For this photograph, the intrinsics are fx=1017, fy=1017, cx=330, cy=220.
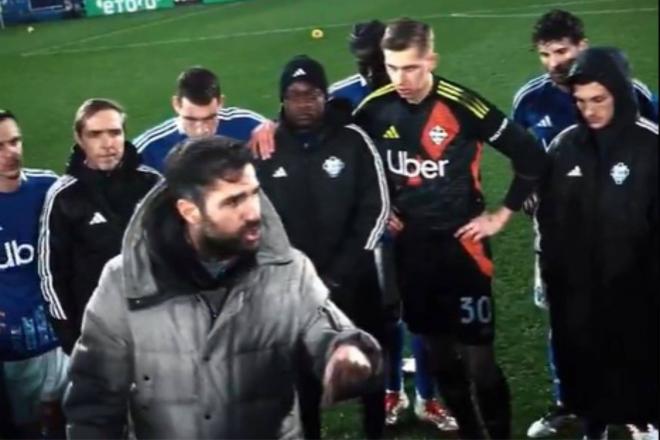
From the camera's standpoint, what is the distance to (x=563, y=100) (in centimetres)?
247

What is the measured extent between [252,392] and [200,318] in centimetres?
13

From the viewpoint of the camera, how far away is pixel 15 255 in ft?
7.60

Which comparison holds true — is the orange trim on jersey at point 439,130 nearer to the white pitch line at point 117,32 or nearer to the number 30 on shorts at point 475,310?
the number 30 on shorts at point 475,310

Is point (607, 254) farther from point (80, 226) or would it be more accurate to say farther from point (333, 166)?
point (80, 226)

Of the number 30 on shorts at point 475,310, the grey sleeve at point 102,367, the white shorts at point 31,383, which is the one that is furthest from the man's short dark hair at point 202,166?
the white shorts at point 31,383

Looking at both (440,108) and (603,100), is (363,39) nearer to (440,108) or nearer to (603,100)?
(440,108)

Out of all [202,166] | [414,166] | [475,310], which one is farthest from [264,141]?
[202,166]

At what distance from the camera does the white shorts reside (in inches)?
93.7

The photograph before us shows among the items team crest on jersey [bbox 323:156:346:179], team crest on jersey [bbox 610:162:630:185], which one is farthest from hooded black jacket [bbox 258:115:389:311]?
team crest on jersey [bbox 610:162:630:185]

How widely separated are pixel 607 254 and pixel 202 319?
941 mm

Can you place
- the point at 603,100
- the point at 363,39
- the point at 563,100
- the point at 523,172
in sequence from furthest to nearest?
the point at 363,39, the point at 563,100, the point at 523,172, the point at 603,100

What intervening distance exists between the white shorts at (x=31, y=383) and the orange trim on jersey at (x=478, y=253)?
961 millimetres

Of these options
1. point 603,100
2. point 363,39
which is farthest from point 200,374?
point 363,39

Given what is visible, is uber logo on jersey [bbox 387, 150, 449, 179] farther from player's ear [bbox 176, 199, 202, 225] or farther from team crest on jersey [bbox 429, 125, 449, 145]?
player's ear [bbox 176, 199, 202, 225]
